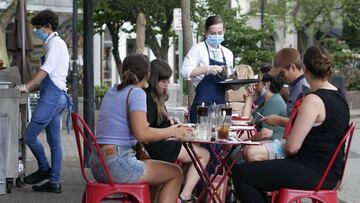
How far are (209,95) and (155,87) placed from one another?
145cm

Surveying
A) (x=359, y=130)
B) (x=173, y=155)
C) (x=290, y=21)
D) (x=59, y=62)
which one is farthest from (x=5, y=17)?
(x=290, y=21)

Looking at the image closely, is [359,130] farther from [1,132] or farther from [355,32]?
[355,32]

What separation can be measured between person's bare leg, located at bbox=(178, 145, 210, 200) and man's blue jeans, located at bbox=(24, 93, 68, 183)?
174 cm

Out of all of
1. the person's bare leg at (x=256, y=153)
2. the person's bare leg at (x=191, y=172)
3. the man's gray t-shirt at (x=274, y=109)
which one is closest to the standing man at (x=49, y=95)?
the person's bare leg at (x=191, y=172)

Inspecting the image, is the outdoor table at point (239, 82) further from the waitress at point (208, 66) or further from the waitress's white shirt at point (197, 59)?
the waitress's white shirt at point (197, 59)

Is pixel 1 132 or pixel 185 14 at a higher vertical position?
pixel 185 14

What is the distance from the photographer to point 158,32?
26719 millimetres

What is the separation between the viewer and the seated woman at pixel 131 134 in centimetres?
598

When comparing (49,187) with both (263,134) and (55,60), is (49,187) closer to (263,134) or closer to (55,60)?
(55,60)

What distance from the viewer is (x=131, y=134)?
6.10 meters

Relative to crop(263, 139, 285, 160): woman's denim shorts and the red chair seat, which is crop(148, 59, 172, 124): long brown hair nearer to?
crop(263, 139, 285, 160): woman's denim shorts

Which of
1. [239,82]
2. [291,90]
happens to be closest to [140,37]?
[239,82]

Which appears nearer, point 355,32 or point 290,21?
point 290,21

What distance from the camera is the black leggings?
5.90m
